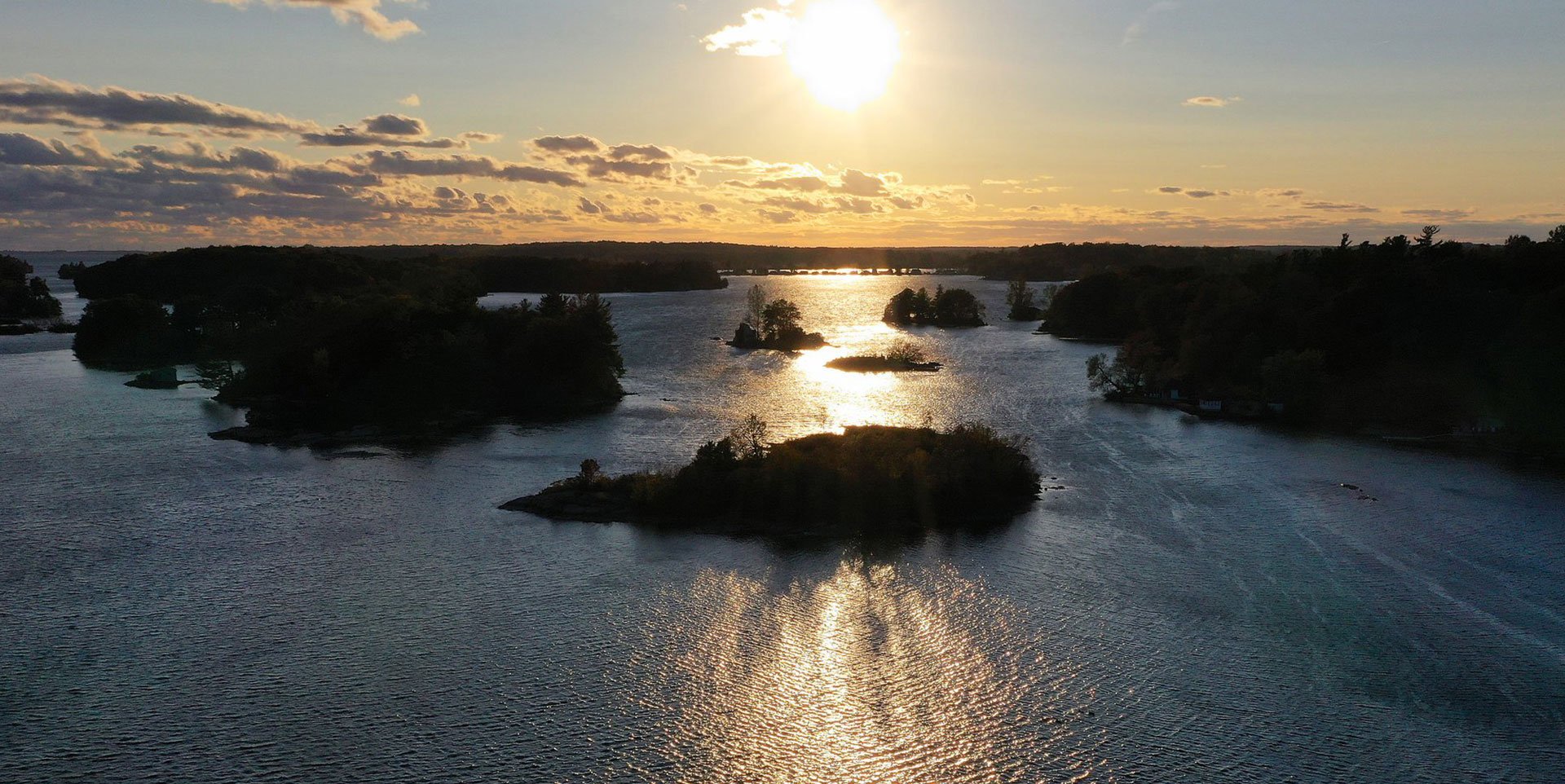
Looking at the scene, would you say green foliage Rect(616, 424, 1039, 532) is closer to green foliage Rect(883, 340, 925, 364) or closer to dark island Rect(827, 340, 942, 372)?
dark island Rect(827, 340, 942, 372)

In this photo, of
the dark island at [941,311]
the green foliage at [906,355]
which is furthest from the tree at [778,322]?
the dark island at [941,311]

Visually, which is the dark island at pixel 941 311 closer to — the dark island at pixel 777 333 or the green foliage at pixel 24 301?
the dark island at pixel 777 333

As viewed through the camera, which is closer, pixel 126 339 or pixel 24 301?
pixel 126 339

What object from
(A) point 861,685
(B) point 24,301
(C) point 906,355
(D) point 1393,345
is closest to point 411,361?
(C) point 906,355

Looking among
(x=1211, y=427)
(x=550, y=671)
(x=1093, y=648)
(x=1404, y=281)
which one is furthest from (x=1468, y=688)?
(x=1404, y=281)

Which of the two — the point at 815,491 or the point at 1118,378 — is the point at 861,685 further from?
the point at 1118,378

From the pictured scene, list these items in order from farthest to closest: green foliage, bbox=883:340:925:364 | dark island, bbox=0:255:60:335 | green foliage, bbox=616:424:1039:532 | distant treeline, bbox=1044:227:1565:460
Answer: dark island, bbox=0:255:60:335
green foliage, bbox=883:340:925:364
distant treeline, bbox=1044:227:1565:460
green foliage, bbox=616:424:1039:532

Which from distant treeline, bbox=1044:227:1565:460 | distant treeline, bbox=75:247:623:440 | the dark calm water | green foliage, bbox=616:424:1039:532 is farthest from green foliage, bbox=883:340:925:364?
green foliage, bbox=616:424:1039:532
